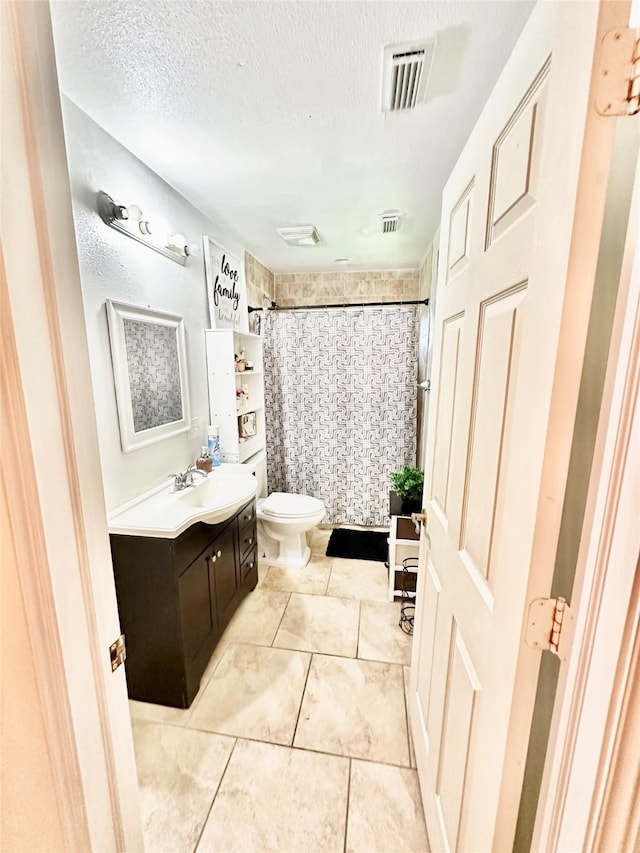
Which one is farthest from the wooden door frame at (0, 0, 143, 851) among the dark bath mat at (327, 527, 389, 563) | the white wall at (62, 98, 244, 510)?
the dark bath mat at (327, 527, 389, 563)

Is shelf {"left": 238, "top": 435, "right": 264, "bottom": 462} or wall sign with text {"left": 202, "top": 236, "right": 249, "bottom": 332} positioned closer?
wall sign with text {"left": 202, "top": 236, "right": 249, "bottom": 332}

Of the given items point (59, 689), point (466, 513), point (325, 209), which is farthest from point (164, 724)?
point (325, 209)

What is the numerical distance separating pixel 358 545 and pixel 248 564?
3.50 ft

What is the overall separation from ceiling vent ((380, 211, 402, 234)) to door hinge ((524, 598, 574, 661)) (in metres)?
2.18

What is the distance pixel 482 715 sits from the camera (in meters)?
0.70

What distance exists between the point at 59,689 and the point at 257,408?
240 centimetres

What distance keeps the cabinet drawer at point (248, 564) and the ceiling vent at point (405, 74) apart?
90.4 inches

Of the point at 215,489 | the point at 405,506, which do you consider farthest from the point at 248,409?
the point at 405,506

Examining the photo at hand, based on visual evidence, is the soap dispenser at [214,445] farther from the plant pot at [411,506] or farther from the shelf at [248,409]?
the plant pot at [411,506]

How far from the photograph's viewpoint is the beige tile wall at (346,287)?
329 cm

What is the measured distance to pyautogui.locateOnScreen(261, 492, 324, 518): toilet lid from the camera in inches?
96.1

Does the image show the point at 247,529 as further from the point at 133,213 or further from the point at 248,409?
the point at 133,213

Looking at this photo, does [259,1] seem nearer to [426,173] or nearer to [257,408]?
[426,173]

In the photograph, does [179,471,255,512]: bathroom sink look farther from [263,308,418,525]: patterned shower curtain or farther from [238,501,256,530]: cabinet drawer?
[263,308,418,525]: patterned shower curtain
